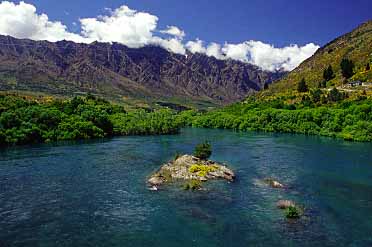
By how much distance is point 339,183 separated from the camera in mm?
58500

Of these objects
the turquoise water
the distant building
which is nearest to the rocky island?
the turquoise water

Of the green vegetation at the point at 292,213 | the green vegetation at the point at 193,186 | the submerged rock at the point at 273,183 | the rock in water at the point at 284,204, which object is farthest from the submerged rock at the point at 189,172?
the green vegetation at the point at 292,213

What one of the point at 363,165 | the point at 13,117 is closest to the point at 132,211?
the point at 363,165

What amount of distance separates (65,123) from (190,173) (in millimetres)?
66592

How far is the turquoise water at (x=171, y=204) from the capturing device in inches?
1390

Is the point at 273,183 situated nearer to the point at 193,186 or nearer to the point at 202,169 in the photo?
the point at 202,169

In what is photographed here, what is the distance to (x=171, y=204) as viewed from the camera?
45.2 metres

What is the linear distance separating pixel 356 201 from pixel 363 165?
28.8 meters

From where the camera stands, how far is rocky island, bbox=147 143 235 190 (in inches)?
2207

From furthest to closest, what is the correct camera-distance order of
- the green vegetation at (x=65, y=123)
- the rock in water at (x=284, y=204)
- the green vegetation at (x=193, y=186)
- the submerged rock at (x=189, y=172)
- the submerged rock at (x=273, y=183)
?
the green vegetation at (x=65, y=123) < the submerged rock at (x=189, y=172) < the submerged rock at (x=273, y=183) < the green vegetation at (x=193, y=186) < the rock in water at (x=284, y=204)

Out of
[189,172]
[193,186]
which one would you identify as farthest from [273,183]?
[189,172]

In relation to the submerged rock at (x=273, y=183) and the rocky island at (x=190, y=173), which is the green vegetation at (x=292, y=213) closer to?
the submerged rock at (x=273, y=183)

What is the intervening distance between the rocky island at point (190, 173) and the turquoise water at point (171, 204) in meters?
2.21

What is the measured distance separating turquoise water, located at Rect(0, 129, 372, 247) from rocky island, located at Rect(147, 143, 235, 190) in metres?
2.21
